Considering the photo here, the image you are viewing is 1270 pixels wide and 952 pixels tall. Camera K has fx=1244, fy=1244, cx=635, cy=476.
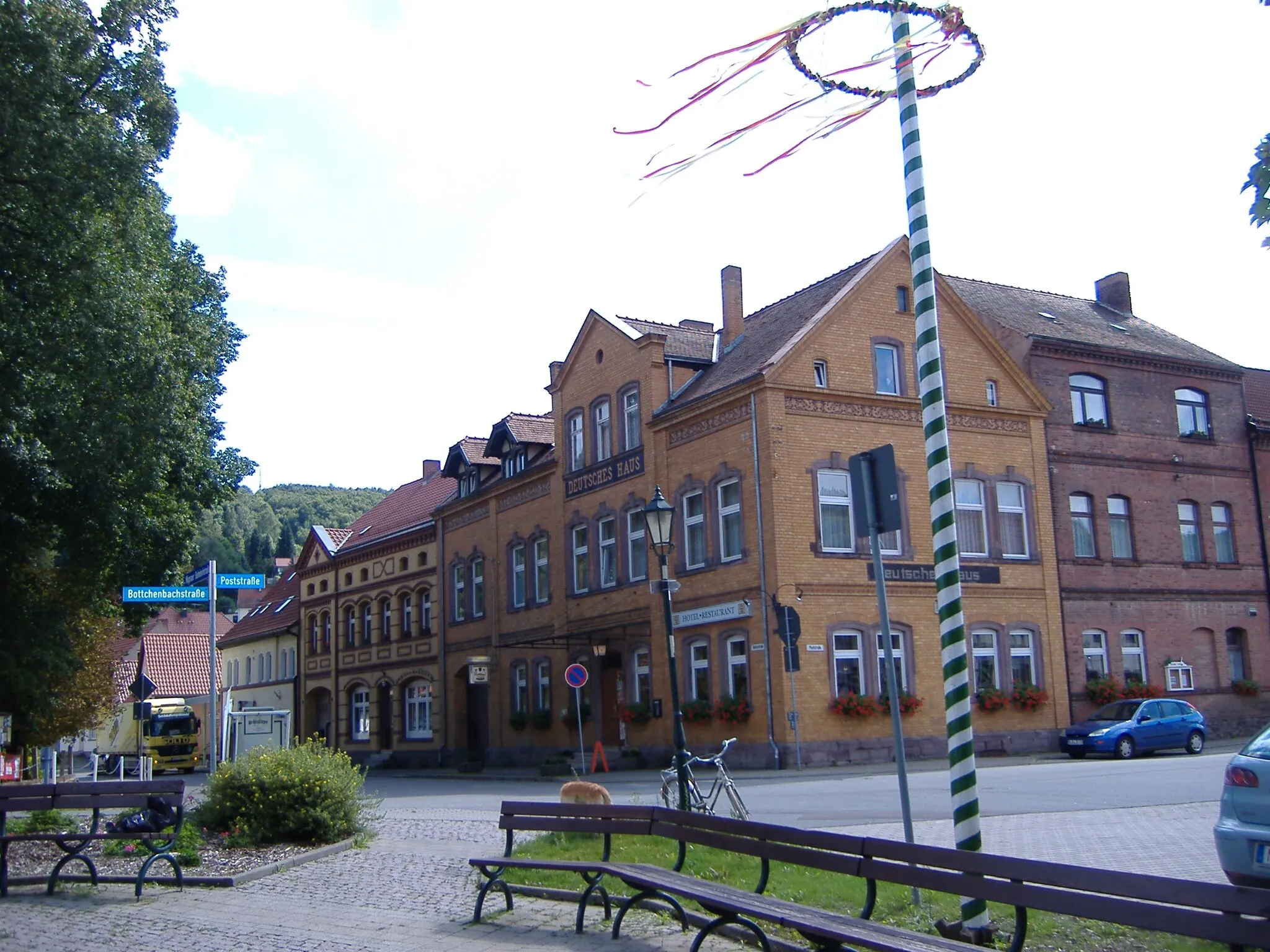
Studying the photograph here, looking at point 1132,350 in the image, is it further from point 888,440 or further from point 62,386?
point 62,386

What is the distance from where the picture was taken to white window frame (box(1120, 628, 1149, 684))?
32.9m

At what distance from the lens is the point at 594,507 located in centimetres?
3522

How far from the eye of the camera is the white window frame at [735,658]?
28.5 meters

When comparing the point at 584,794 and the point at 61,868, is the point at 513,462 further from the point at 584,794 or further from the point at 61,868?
the point at 61,868

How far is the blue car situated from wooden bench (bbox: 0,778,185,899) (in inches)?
857

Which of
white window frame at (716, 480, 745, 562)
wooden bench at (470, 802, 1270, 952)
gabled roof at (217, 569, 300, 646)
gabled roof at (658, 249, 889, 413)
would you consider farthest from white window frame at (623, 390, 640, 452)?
gabled roof at (217, 569, 300, 646)

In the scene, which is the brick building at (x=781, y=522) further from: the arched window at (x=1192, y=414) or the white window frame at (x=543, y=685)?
the arched window at (x=1192, y=414)

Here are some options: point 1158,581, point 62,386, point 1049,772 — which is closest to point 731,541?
point 1049,772

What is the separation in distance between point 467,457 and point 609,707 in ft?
40.1

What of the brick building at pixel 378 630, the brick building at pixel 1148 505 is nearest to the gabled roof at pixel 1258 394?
the brick building at pixel 1148 505

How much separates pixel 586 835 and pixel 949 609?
18.9 feet

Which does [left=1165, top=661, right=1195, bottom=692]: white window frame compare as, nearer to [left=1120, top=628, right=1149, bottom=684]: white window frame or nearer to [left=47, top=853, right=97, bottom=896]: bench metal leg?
[left=1120, top=628, right=1149, bottom=684]: white window frame

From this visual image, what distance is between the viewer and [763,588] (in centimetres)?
2806

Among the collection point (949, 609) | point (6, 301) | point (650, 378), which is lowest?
point (949, 609)
